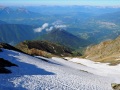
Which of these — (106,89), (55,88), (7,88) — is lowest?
(106,89)

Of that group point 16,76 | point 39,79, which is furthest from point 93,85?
point 16,76

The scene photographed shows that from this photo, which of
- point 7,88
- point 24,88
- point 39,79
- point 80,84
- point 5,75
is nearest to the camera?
point 7,88

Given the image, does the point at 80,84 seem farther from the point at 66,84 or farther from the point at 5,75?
the point at 5,75

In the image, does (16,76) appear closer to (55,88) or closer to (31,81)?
(31,81)

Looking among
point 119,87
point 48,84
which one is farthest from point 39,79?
point 119,87

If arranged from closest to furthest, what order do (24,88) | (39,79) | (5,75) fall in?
(24,88) < (5,75) < (39,79)

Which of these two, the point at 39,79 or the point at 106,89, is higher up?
the point at 39,79

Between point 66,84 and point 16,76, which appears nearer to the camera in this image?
point 16,76

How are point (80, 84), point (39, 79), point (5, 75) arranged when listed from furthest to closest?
point (80, 84) < point (39, 79) < point (5, 75)

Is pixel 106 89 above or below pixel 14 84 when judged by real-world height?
below
